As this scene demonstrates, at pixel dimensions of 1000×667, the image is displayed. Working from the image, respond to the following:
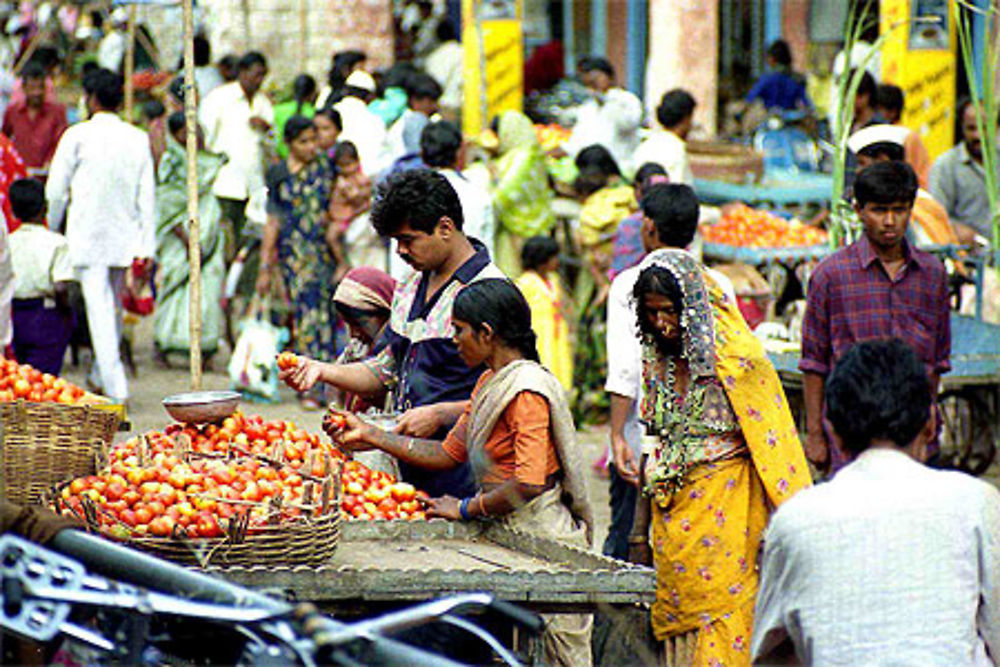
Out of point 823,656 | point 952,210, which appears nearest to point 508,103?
point 952,210

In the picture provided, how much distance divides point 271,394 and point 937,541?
26.3 ft

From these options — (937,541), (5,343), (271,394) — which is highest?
(937,541)

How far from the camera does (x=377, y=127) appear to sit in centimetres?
1160

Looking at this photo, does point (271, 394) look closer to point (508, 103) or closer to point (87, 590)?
point (508, 103)

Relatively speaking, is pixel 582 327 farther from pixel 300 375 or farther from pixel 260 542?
pixel 260 542

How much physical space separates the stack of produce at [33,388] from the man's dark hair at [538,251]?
4.30 meters

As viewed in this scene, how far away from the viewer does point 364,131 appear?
11531 mm

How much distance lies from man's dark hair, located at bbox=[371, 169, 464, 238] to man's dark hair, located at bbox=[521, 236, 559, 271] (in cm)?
462

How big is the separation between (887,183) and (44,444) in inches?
111

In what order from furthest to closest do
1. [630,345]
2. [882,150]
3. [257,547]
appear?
[882,150]
[630,345]
[257,547]

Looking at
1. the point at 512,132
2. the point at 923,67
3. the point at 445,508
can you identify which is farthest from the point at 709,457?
the point at 923,67

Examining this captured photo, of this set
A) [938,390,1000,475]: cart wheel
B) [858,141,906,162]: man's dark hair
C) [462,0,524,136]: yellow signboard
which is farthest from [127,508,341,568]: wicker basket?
[462,0,524,136]: yellow signboard

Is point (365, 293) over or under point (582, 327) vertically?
over

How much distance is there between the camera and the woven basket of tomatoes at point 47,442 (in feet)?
18.1
